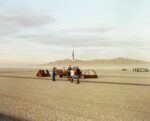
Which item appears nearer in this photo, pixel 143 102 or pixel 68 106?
pixel 68 106

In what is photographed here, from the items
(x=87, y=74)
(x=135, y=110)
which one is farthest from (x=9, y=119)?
(x=87, y=74)

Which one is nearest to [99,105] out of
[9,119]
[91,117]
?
[91,117]

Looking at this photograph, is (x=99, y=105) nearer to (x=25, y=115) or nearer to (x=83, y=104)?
(x=83, y=104)

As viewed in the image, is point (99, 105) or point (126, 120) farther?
point (99, 105)

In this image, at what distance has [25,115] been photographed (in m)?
11.3

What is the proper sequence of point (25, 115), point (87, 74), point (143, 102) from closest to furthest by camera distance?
point (25, 115)
point (143, 102)
point (87, 74)

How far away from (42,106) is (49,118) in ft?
9.59

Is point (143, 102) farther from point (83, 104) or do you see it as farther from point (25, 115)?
point (25, 115)

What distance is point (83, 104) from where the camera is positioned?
14117 mm

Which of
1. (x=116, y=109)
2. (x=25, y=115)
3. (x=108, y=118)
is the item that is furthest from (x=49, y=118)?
(x=116, y=109)

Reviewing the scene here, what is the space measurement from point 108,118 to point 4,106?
204 inches

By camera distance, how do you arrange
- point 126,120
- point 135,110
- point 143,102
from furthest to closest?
point 143,102, point 135,110, point 126,120

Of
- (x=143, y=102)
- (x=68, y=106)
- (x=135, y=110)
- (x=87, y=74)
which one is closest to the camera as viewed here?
(x=135, y=110)

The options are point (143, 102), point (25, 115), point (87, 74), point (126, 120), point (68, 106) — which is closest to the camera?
point (126, 120)
